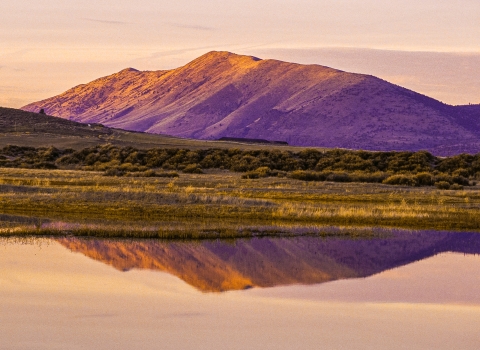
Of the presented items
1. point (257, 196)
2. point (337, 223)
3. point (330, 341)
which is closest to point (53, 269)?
point (330, 341)

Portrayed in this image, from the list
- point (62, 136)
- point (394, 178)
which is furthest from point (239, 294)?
point (62, 136)

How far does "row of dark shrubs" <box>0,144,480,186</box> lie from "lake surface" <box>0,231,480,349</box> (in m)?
34.9

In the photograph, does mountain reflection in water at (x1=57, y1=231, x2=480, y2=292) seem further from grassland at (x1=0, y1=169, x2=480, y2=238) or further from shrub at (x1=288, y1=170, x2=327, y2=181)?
shrub at (x1=288, y1=170, x2=327, y2=181)

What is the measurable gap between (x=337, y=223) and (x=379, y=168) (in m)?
39.1

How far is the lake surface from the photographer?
13.2m

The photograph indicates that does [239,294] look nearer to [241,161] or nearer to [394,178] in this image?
[394,178]

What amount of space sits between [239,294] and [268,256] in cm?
557

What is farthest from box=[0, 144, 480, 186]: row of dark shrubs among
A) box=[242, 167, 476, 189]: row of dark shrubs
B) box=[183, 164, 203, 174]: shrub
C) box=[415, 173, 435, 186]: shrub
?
box=[415, 173, 435, 186]: shrub

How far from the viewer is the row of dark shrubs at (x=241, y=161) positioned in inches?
2581

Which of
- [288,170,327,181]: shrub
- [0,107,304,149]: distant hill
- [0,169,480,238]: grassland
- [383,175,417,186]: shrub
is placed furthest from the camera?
[0,107,304,149]: distant hill

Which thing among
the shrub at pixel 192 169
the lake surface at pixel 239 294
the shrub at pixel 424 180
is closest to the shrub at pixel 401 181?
the shrub at pixel 424 180

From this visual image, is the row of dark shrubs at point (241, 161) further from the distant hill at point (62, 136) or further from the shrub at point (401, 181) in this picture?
the distant hill at point (62, 136)

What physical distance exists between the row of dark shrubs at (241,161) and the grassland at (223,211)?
707 inches

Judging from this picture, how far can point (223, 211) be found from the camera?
3275 centimetres
